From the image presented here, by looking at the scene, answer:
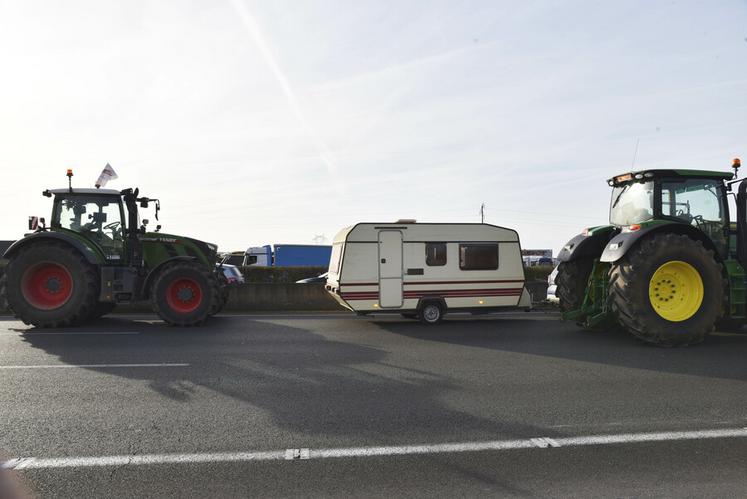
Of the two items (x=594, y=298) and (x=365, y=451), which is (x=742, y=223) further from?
(x=365, y=451)

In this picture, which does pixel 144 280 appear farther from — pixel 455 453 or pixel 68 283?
pixel 455 453

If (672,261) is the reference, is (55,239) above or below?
above

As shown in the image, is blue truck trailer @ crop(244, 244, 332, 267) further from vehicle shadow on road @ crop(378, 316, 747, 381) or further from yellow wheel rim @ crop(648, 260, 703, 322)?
yellow wheel rim @ crop(648, 260, 703, 322)

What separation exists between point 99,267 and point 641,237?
1084 centimetres

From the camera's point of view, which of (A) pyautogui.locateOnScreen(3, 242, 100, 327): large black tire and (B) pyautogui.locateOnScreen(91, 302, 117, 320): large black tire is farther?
(B) pyautogui.locateOnScreen(91, 302, 117, 320): large black tire

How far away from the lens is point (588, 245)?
33.8 ft

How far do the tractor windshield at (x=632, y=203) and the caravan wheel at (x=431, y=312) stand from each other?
4159 millimetres

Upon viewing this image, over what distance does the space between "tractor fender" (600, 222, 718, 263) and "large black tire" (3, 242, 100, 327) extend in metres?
10.3

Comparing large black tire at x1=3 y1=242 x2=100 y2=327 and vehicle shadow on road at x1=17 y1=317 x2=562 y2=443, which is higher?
large black tire at x1=3 y1=242 x2=100 y2=327

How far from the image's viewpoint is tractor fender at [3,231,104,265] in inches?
437

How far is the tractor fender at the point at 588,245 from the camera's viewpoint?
10.2 m

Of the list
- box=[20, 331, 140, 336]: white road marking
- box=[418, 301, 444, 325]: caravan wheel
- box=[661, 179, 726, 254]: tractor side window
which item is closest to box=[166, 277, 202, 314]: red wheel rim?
box=[20, 331, 140, 336]: white road marking

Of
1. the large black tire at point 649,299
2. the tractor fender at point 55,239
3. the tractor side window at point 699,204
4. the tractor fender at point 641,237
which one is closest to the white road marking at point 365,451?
the large black tire at point 649,299

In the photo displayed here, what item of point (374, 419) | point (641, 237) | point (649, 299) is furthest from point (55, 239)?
point (649, 299)
